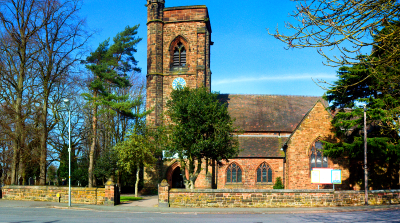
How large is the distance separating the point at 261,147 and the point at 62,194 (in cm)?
1909

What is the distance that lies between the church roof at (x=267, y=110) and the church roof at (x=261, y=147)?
96 centimetres

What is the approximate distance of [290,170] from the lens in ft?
99.9

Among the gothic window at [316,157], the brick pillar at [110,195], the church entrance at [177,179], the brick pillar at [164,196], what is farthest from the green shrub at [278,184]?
the brick pillar at [110,195]

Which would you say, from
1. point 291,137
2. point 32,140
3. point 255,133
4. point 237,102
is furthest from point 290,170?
point 32,140

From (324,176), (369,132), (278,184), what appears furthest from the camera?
(278,184)

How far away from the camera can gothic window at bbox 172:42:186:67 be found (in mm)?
35781

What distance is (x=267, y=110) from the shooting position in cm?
3847

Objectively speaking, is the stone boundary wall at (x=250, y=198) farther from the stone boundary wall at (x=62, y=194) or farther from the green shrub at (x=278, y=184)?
the green shrub at (x=278, y=184)

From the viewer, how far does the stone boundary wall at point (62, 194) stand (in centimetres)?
2088

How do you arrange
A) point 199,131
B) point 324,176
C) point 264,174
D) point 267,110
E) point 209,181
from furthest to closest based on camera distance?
point 267,110 → point 264,174 → point 209,181 → point 199,131 → point 324,176

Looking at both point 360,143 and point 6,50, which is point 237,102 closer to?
point 360,143

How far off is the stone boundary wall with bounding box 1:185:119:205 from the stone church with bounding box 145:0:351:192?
11.7 m

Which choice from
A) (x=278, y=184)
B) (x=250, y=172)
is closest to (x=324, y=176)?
(x=278, y=184)

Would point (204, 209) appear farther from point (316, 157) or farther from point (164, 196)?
point (316, 157)
